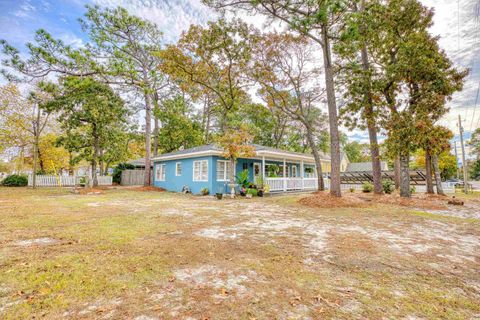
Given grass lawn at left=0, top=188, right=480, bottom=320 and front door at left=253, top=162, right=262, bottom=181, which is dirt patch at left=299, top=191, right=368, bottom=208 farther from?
front door at left=253, top=162, right=262, bottom=181

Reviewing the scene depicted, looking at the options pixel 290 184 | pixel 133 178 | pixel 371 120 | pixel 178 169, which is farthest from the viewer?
pixel 133 178

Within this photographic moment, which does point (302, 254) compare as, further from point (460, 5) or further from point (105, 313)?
point (460, 5)

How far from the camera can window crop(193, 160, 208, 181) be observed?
48.5ft

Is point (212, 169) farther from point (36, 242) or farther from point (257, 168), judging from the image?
point (36, 242)

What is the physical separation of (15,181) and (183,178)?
1540 centimetres

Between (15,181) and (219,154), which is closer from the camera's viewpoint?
(219,154)

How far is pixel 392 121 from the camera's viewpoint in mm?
10938

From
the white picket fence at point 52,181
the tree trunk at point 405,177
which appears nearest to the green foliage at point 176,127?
the white picket fence at point 52,181

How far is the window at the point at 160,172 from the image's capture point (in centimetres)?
1858

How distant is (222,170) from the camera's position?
583 inches

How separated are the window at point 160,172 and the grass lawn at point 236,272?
13.0 metres

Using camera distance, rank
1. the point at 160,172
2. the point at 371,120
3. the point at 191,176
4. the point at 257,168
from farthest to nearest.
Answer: the point at 160,172 → the point at 257,168 → the point at 191,176 → the point at 371,120

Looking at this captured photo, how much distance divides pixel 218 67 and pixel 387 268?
14.0 metres

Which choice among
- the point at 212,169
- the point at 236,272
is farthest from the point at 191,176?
the point at 236,272
